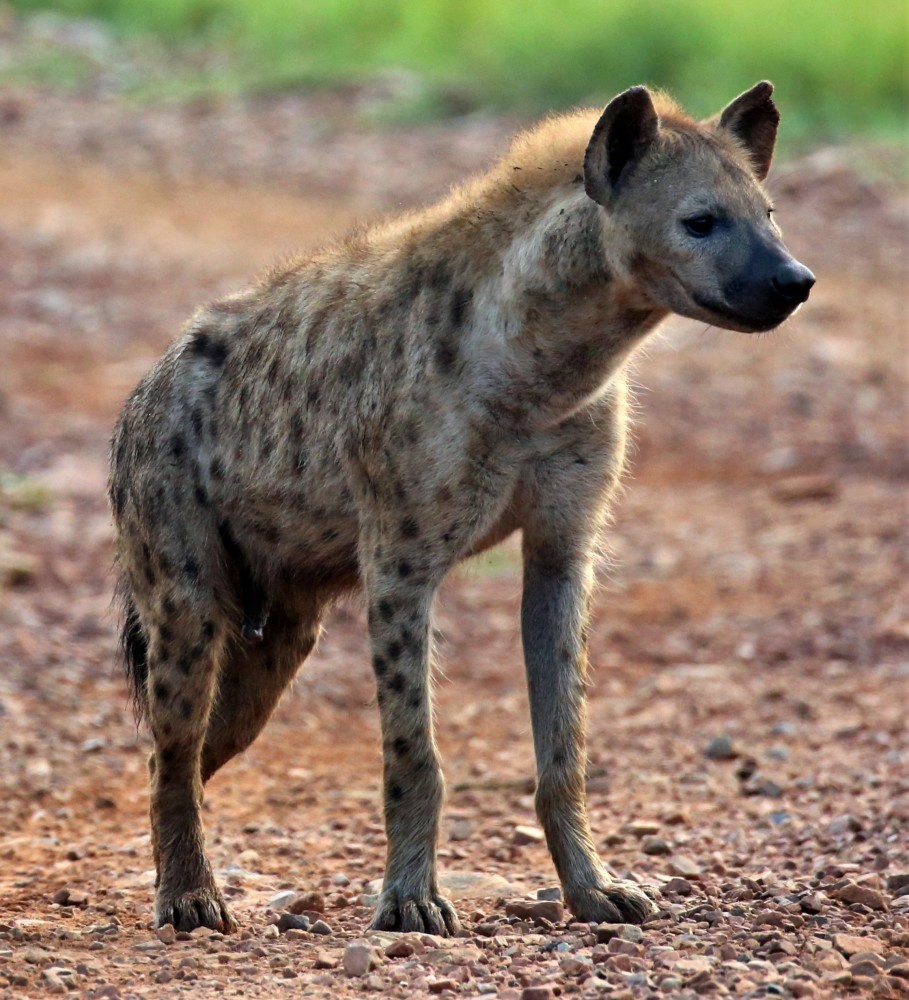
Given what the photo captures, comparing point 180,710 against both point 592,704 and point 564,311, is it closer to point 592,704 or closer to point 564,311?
point 564,311

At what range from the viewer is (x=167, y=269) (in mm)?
11547

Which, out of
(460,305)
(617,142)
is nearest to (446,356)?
(460,305)

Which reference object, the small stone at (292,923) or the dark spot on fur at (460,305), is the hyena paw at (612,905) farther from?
the dark spot on fur at (460,305)

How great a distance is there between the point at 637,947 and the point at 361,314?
1.53 metres

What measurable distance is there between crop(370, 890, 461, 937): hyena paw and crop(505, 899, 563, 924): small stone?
156mm

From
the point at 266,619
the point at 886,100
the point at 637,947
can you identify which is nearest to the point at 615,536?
the point at 266,619

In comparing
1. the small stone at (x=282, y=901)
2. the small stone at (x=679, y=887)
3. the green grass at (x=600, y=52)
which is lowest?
the small stone at (x=282, y=901)

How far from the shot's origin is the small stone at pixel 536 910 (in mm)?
4023

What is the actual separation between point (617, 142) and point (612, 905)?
1.56 metres

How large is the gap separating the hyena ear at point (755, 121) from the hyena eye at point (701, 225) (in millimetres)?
301

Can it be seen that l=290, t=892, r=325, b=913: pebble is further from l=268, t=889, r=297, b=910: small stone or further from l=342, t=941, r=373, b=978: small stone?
l=342, t=941, r=373, b=978: small stone

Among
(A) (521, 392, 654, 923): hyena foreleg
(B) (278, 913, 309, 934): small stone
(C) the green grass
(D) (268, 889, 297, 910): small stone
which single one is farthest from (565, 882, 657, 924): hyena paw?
(C) the green grass

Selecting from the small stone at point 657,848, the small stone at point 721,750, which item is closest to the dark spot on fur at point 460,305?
the small stone at point 657,848

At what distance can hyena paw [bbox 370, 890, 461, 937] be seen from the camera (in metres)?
3.90
